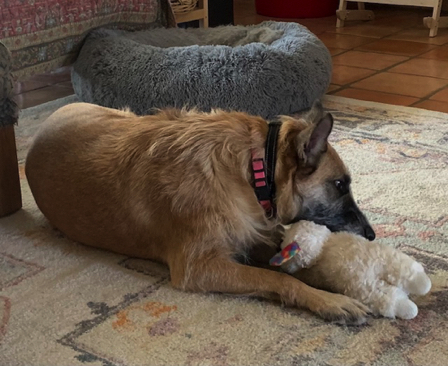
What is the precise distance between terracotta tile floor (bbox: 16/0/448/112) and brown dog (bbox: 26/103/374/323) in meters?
1.84

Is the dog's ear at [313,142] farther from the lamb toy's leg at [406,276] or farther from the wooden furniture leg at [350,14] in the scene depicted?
the wooden furniture leg at [350,14]

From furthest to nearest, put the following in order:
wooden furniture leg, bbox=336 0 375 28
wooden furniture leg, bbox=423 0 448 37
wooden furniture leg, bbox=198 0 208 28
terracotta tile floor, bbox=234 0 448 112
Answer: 1. wooden furniture leg, bbox=336 0 375 28
2. wooden furniture leg, bbox=423 0 448 37
3. wooden furniture leg, bbox=198 0 208 28
4. terracotta tile floor, bbox=234 0 448 112

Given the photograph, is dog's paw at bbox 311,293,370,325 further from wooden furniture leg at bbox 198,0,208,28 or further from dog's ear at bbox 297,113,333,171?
wooden furniture leg at bbox 198,0,208,28

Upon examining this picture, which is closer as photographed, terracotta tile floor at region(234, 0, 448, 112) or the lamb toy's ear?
the lamb toy's ear

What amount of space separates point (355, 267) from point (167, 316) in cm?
49

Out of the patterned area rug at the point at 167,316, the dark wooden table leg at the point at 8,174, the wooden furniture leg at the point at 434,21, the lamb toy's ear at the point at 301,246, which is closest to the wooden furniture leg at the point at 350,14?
the wooden furniture leg at the point at 434,21

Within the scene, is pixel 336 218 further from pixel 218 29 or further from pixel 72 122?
pixel 218 29

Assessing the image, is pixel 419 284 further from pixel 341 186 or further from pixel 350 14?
pixel 350 14

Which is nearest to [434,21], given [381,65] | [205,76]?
[381,65]

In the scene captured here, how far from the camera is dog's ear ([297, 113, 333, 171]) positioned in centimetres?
167

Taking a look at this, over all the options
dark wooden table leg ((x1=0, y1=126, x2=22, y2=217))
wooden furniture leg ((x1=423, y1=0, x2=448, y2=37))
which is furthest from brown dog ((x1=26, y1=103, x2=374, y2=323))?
wooden furniture leg ((x1=423, y1=0, x2=448, y2=37))

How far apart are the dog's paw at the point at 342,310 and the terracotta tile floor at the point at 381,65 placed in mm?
2064

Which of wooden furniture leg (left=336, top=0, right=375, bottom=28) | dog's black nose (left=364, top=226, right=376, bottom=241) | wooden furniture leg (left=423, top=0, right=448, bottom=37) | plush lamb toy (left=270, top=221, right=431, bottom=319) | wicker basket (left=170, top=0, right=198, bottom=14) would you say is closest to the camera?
plush lamb toy (left=270, top=221, right=431, bottom=319)

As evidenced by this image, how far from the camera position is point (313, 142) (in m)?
1.72
